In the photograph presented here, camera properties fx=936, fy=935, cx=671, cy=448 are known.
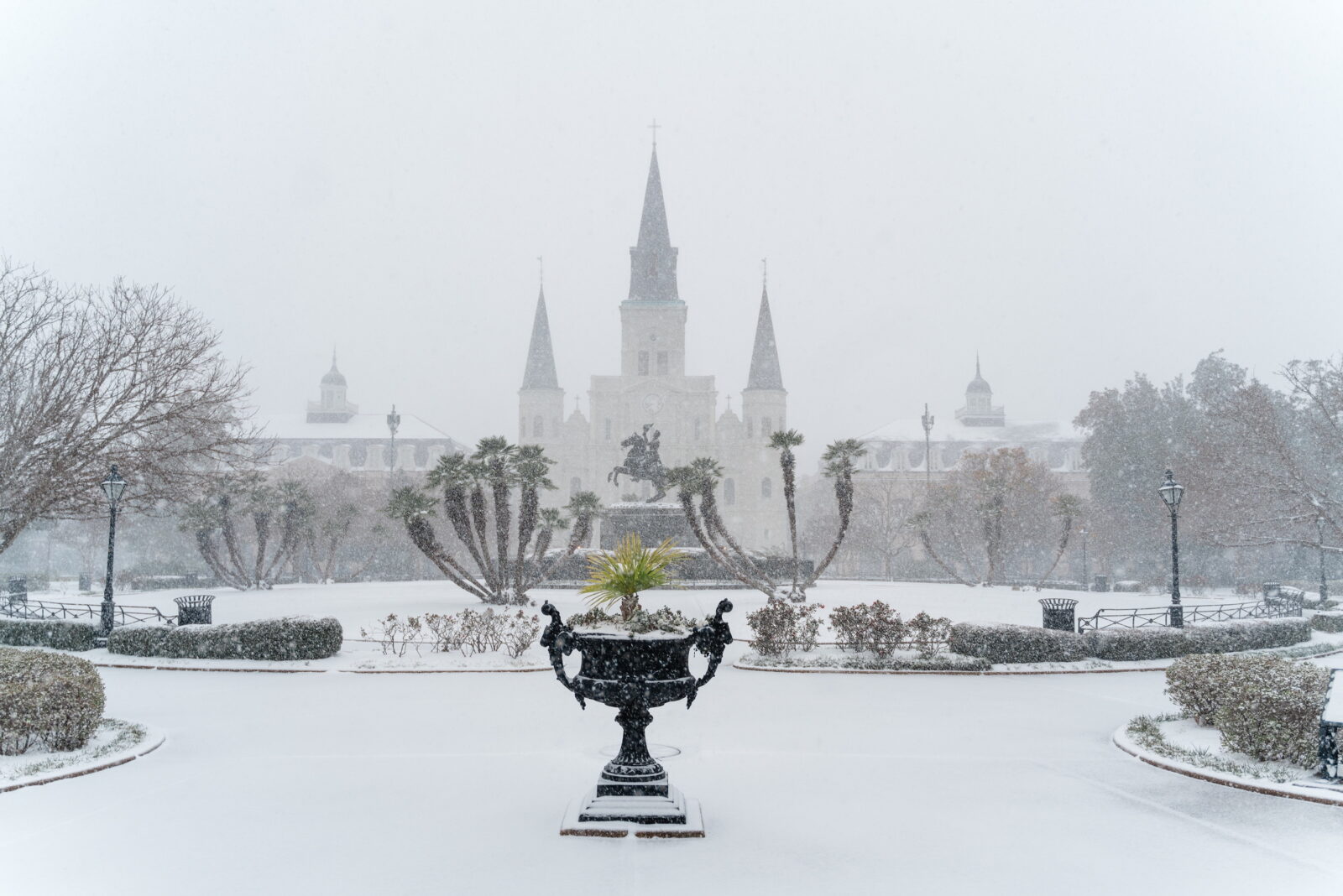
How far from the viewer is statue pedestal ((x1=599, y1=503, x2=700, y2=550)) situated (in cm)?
3612

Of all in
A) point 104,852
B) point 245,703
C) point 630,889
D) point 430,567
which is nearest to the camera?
point 630,889

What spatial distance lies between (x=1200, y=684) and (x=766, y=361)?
7127 centimetres

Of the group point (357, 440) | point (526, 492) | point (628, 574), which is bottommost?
point (628, 574)

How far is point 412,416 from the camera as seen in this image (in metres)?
92.1

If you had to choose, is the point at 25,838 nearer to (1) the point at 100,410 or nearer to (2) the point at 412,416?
(1) the point at 100,410

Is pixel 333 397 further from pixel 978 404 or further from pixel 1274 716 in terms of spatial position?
pixel 1274 716

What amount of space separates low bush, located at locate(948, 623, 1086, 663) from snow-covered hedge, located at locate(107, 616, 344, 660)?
444 inches

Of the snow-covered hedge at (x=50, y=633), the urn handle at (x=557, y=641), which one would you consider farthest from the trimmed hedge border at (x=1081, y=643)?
the snow-covered hedge at (x=50, y=633)

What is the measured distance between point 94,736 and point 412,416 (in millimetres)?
85168

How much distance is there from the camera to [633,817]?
21.3 ft

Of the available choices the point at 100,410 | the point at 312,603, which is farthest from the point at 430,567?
the point at 100,410

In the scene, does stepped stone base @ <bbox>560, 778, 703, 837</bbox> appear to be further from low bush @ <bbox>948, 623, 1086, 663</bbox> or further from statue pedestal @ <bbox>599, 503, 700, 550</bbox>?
statue pedestal @ <bbox>599, 503, 700, 550</bbox>

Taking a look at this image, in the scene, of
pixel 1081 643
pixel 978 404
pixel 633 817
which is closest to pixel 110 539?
pixel 633 817

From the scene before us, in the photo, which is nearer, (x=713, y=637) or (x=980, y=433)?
(x=713, y=637)
